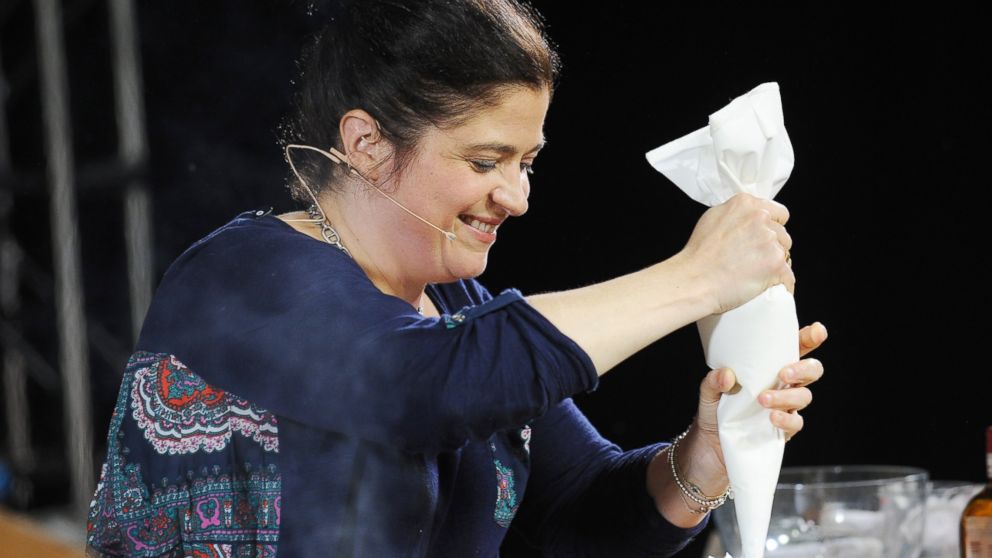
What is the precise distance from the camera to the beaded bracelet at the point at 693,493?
960mm

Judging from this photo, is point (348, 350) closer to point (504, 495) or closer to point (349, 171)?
point (349, 171)

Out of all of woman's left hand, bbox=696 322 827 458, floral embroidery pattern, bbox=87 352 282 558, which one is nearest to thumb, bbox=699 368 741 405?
woman's left hand, bbox=696 322 827 458

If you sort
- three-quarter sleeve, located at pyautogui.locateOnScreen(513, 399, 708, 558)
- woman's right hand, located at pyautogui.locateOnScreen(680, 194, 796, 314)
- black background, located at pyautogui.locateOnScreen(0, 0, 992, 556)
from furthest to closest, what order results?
three-quarter sleeve, located at pyautogui.locateOnScreen(513, 399, 708, 558) < woman's right hand, located at pyautogui.locateOnScreen(680, 194, 796, 314) < black background, located at pyautogui.locateOnScreen(0, 0, 992, 556)

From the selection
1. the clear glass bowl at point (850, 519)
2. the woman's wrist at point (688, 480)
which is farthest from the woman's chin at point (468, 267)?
the clear glass bowl at point (850, 519)

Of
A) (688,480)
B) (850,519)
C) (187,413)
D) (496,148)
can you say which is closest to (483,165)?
(496,148)

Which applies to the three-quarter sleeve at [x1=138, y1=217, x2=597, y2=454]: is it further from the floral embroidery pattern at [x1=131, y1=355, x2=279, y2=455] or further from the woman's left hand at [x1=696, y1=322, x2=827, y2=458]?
the woman's left hand at [x1=696, y1=322, x2=827, y2=458]

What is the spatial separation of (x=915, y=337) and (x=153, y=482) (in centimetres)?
95

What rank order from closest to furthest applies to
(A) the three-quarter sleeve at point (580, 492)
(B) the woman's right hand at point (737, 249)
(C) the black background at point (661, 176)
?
(C) the black background at point (661, 176) → (B) the woman's right hand at point (737, 249) → (A) the three-quarter sleeve at point (580, 492)

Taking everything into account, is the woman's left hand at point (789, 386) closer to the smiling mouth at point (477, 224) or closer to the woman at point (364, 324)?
the woman at point (364, 324)

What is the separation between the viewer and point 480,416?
0.66 meters

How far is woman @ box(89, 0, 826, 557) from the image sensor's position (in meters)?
0.65

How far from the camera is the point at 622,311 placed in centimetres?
69

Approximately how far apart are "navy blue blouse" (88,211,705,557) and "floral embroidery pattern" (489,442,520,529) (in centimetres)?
21

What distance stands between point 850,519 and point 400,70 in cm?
65
